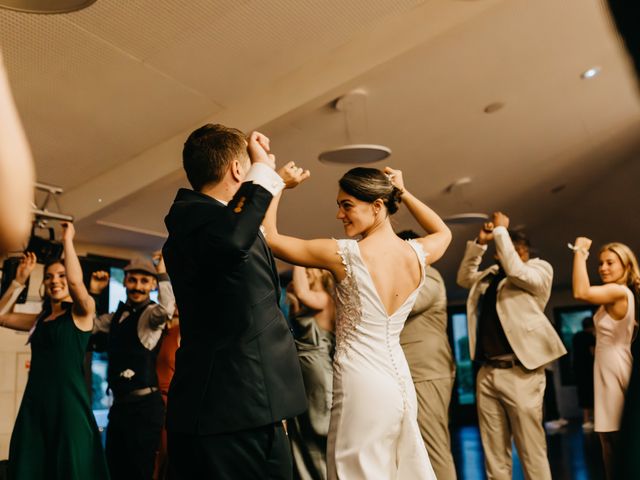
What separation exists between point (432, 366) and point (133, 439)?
1727mm

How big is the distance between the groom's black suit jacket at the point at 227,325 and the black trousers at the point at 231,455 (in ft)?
0.10

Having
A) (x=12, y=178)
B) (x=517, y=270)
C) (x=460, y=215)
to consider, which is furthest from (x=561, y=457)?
(x=12, y=178)

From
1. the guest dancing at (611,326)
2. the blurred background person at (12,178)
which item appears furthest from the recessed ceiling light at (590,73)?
the blurred background person at (12,178)

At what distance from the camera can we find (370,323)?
202 centimetres

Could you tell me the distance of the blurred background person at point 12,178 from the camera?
534 millimetres

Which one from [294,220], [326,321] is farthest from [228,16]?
[294,220]

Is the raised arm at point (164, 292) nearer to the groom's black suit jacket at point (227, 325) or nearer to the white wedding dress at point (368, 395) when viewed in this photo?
the white wedding dress at point (368, 395)

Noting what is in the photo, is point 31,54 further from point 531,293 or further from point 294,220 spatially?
point 294,220

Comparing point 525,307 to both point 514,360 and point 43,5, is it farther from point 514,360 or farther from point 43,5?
point 43,5

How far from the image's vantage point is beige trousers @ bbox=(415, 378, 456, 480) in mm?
3248

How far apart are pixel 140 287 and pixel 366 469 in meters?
2.59

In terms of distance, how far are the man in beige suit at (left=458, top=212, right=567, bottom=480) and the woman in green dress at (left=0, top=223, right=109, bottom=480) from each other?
6.82 ft

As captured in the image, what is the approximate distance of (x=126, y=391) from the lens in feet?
12.1

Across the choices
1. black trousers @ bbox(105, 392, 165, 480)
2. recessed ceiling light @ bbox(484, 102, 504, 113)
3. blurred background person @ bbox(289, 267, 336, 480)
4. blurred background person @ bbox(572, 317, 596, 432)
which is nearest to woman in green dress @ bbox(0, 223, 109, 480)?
black trousers @ bbox(105, 392, 165, 480)
